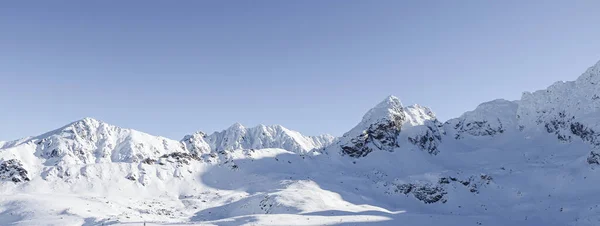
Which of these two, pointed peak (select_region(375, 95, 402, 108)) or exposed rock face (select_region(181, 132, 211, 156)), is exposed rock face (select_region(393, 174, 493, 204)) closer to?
pointed peak (select_region(375, 95, 402, 108))

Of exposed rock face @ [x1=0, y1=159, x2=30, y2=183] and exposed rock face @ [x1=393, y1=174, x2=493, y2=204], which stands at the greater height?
exposed rock face @ [x1=0, y1=159, x2=30, y2=183]

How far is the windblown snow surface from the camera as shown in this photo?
54.2 meters

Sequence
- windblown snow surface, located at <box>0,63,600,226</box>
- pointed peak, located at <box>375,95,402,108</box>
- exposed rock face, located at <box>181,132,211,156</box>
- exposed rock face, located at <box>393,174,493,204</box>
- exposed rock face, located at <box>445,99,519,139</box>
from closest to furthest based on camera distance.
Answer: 1. windblown snow surface, located at <box>0,63,600,226</box>
2. exposed rock face, located at <box>393,174,493,204</box>
3. exposed rock face, located at <box>445,99,519,139</box>
4. pointed peak, located at <box>375,95,402,108</box>
5. exposed rock face, located at <box>181,132,211,156</box>

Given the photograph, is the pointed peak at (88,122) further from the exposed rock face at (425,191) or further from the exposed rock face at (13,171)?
the exposed rock face at (425,191)

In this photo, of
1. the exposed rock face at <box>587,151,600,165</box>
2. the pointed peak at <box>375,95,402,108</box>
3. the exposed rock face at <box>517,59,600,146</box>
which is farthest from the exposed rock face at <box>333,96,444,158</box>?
the exposed rock face at <box>587,151,600,165</box>

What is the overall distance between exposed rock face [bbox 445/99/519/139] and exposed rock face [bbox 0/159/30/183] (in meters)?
111

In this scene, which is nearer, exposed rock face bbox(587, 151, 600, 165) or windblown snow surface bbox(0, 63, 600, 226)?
windblown snow surface bbox(0, 63, 600, 226)

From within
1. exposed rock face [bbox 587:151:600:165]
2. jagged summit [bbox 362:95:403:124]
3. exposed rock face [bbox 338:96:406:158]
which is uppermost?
jagged summit [bbox 362:95:403:124]

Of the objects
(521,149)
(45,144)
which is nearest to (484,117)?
(521,149)

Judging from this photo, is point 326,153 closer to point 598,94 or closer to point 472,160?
point 472,160

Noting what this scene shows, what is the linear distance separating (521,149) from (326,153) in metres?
51.0

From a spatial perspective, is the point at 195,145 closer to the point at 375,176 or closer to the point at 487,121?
the point at 375,176

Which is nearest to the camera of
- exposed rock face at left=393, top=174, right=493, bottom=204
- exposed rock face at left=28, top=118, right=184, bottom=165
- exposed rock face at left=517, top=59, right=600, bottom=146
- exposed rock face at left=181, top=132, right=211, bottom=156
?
exposed rock face at left=393, top=174, right=493, bottom=204

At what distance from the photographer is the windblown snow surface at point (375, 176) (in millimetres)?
54250
